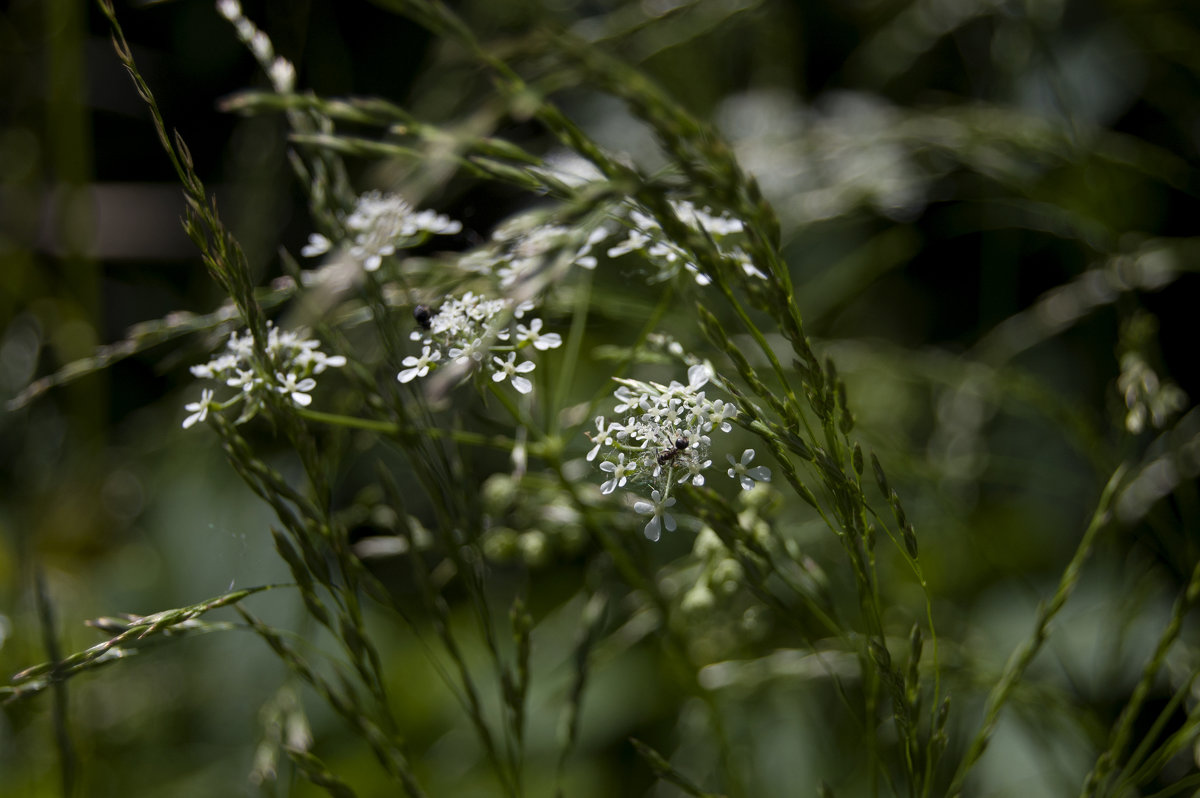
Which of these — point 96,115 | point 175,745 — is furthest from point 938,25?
point 96,115

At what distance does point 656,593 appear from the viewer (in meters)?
0.69

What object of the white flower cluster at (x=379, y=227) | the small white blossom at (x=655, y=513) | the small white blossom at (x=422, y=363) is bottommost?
the small white blossom at (x=655, y=513)

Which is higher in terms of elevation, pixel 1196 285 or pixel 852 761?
pixel 1196 285

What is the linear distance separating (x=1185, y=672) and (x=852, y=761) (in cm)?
38

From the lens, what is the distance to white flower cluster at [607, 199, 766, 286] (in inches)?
25.3

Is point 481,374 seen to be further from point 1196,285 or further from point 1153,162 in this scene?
point 1196,285

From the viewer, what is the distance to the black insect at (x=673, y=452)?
0.58 meters

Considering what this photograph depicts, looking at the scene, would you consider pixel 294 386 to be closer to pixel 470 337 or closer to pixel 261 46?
pixel 470 337

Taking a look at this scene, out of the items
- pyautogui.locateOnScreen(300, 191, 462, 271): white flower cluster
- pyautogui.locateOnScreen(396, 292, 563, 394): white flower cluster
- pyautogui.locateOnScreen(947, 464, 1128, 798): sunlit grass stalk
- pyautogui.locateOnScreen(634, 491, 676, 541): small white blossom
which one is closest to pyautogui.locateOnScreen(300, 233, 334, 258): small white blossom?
pyautogui.locateOnScreen(300, 191, 462, 271): white flower cluster

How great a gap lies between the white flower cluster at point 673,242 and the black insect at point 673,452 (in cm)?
12

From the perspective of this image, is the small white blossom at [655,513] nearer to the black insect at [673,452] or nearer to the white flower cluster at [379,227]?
the black insect at [673,452]

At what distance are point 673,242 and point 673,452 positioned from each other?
0.15 m

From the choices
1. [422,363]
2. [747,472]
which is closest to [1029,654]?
[747,472]

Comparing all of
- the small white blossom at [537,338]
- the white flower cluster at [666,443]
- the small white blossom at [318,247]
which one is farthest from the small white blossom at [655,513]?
the small white blossom at [318,247]
